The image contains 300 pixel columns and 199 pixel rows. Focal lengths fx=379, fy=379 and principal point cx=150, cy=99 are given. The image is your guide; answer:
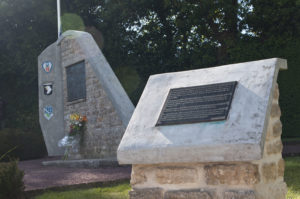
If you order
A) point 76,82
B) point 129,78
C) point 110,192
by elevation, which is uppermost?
point 129,78

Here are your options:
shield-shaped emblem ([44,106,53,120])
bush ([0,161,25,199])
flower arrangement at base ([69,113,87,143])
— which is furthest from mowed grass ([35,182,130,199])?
shield-shaped emblem ([44,106,53,120])

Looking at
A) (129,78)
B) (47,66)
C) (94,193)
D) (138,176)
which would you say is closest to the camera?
(138,176)

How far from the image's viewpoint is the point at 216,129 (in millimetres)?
3234

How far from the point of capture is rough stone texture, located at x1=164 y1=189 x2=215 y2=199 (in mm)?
3230

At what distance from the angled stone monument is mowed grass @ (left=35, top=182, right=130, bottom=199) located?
2.12m

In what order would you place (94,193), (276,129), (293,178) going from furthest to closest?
(293,178) < (94,193) < (276,129)

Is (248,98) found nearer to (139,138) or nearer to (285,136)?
(139,138)

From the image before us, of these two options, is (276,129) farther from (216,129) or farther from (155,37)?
(155,37)

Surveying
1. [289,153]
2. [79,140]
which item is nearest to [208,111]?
[289,153]

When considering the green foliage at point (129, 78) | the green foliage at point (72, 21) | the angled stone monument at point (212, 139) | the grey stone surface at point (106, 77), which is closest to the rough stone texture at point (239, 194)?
the angled stone monument at point (212, 139)

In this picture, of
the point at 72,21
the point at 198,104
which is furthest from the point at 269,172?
the point at 72,21

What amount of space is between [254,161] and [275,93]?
909mm

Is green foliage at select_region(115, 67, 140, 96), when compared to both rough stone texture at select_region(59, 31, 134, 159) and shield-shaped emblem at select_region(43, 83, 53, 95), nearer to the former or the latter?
shield-shaped emblem at select_region(43, 83, 53, 95)

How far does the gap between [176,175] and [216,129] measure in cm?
56
